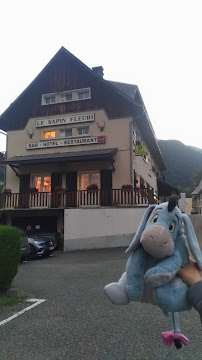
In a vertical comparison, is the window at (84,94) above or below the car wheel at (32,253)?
above

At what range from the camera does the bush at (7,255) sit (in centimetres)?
632

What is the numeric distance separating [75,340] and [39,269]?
618 cm

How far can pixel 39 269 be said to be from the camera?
32.4 ft

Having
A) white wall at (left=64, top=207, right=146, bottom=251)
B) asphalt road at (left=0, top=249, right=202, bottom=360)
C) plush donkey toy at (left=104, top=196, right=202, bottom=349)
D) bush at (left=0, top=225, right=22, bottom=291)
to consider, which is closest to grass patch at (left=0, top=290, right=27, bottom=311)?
bush at (left=0, top=225, right=22, bottom=291)

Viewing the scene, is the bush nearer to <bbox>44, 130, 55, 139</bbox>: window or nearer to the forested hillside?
<bbox>44, 130, 55, 139</bbox>: window

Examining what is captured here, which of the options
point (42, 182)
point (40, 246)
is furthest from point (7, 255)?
point (42, 182)

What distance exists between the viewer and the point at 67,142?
59.2 feet

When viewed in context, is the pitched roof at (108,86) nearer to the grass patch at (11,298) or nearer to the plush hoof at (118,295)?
the grass patch at (11,298)

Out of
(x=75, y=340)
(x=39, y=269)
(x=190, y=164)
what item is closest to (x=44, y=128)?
(x=39, y=269)

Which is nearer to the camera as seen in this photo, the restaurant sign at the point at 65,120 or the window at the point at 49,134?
the restaurant sign at the point at 65,120

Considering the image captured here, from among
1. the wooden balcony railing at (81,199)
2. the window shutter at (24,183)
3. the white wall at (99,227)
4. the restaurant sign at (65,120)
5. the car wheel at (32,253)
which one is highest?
the restaurant sign at (65,120)

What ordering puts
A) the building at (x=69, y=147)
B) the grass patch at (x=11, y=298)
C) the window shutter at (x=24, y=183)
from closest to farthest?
the grass patch at (x=11, y=298)
the building at (x=69, y=147)
the window shutter at (x=24, y=183)

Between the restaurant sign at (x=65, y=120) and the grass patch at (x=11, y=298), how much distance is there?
42.2 ft

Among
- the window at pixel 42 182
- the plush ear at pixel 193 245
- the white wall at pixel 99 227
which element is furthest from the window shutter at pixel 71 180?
the plush ear at pixel 193 245
